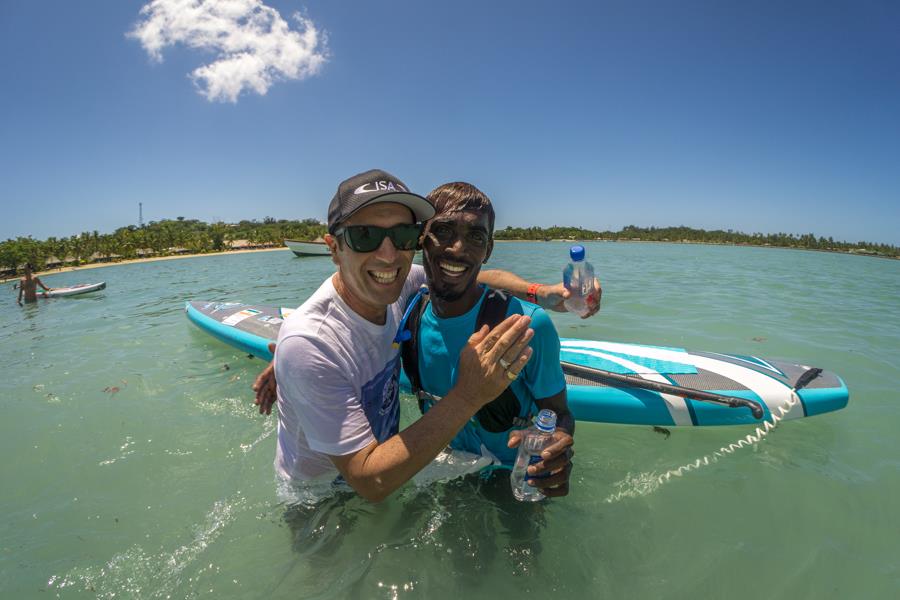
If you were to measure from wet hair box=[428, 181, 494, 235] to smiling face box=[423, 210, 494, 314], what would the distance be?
0.02 meters

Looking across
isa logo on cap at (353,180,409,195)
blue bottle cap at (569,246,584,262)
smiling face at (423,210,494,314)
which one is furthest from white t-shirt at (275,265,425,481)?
blue bottle cap at (569,246,584,262)

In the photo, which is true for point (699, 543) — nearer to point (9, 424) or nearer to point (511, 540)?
point (511, 540)

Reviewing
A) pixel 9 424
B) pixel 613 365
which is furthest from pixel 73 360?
pixel 613 365

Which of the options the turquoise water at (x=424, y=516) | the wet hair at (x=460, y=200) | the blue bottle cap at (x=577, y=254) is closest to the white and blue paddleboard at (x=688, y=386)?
the turquoise water at (x=424, y=516)

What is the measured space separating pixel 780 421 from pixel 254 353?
26.2ft

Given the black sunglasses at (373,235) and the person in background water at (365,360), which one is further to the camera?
the black sunglasses at (373,235)

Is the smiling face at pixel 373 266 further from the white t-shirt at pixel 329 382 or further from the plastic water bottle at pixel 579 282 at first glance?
the plastic water bottle at pixel 579 282

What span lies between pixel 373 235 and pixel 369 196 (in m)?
0.22

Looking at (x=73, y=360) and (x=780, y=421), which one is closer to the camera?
(x=780, y=421)

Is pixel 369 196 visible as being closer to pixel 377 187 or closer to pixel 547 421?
pixel 377 187

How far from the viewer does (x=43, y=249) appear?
48094 mm

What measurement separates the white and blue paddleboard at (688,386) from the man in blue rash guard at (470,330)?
2.34 meters

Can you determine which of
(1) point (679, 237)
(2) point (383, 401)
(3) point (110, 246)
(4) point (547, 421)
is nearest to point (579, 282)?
(4) point (547, 421)

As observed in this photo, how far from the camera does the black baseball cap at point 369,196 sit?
6.43 feet
